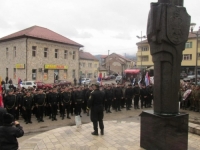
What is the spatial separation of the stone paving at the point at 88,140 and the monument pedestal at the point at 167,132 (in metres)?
0.73

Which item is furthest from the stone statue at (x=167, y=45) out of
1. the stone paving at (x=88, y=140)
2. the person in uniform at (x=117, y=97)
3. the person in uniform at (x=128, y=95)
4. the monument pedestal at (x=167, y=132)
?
the person in uniform at (x=128, y=95)

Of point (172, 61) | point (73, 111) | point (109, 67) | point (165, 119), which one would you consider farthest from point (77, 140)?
point (109, 67)

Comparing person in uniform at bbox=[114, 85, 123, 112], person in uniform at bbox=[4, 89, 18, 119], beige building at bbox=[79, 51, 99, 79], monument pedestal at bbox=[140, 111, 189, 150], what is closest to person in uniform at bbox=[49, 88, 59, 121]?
person in uniform at bbox=[4, 89, 18, 119]

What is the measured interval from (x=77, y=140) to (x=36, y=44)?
26.7 m

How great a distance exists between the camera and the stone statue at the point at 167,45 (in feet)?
17.7

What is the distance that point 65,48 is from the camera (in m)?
35.7

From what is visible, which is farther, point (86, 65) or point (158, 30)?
point (86, 65)

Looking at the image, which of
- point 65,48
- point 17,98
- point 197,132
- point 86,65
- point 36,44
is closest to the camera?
point 197,132

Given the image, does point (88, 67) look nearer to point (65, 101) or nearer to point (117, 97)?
point (117, 97)

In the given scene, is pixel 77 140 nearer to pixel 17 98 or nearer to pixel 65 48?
pixel 17 98

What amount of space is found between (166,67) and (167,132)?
1.69 m

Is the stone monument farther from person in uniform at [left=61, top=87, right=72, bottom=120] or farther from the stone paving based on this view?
person in uniform at [left=61, top=87, right=72, bottom=120]

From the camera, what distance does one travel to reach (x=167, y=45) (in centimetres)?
549

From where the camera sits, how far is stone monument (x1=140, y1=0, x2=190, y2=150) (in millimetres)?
5266
